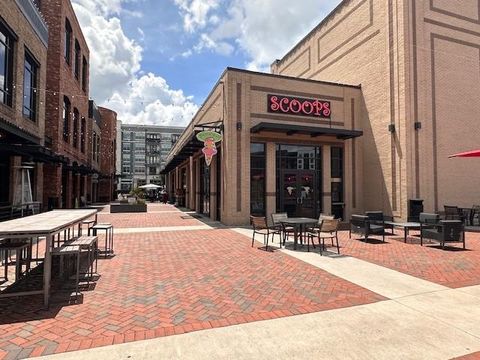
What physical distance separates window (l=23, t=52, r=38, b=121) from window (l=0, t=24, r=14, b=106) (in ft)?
4.71

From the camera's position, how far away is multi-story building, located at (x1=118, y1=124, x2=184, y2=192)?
102 metres

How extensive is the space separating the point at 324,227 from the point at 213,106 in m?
11.6

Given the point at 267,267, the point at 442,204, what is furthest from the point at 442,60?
the point at 267,267

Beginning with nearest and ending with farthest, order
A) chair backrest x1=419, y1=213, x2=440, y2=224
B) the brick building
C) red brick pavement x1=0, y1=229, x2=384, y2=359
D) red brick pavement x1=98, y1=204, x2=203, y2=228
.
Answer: red brick pavement x1=0, y1=229, x2=384, y2=359
chair backrest x1=419, y1=213, x2=440, y2=224
the brick building
red brick pavement x1=98, y1=204, x2=203, y2=228

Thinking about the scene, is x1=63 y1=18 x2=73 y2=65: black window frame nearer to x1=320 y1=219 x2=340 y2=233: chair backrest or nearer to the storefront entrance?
the storefront entrance

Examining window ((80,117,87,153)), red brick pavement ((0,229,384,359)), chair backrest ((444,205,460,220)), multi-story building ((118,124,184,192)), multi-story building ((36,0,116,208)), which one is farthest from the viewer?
multi-story building ((118,124,184,192))

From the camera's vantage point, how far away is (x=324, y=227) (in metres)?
8.61

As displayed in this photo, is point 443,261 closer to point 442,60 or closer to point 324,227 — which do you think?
point 324,227

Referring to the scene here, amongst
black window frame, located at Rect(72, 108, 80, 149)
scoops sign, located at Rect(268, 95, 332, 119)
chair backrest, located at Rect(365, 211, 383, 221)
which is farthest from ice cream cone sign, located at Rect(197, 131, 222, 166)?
black window frame, located at Rect(72, 108, 80, 149)

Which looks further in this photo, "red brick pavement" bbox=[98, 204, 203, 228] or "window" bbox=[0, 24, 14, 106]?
"red brick pavement" bbox=[98, 204, 203, 228]

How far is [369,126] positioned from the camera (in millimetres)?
16688

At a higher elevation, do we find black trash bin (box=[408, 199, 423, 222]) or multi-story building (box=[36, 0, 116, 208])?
multi-story building (box=[36, 0, 116, 208])

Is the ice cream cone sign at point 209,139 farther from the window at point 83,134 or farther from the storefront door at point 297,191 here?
the window at point 83,134

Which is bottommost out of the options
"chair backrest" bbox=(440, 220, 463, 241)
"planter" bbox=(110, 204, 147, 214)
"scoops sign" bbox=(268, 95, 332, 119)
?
"planter" bbox=(110, 204, 147, 214)
